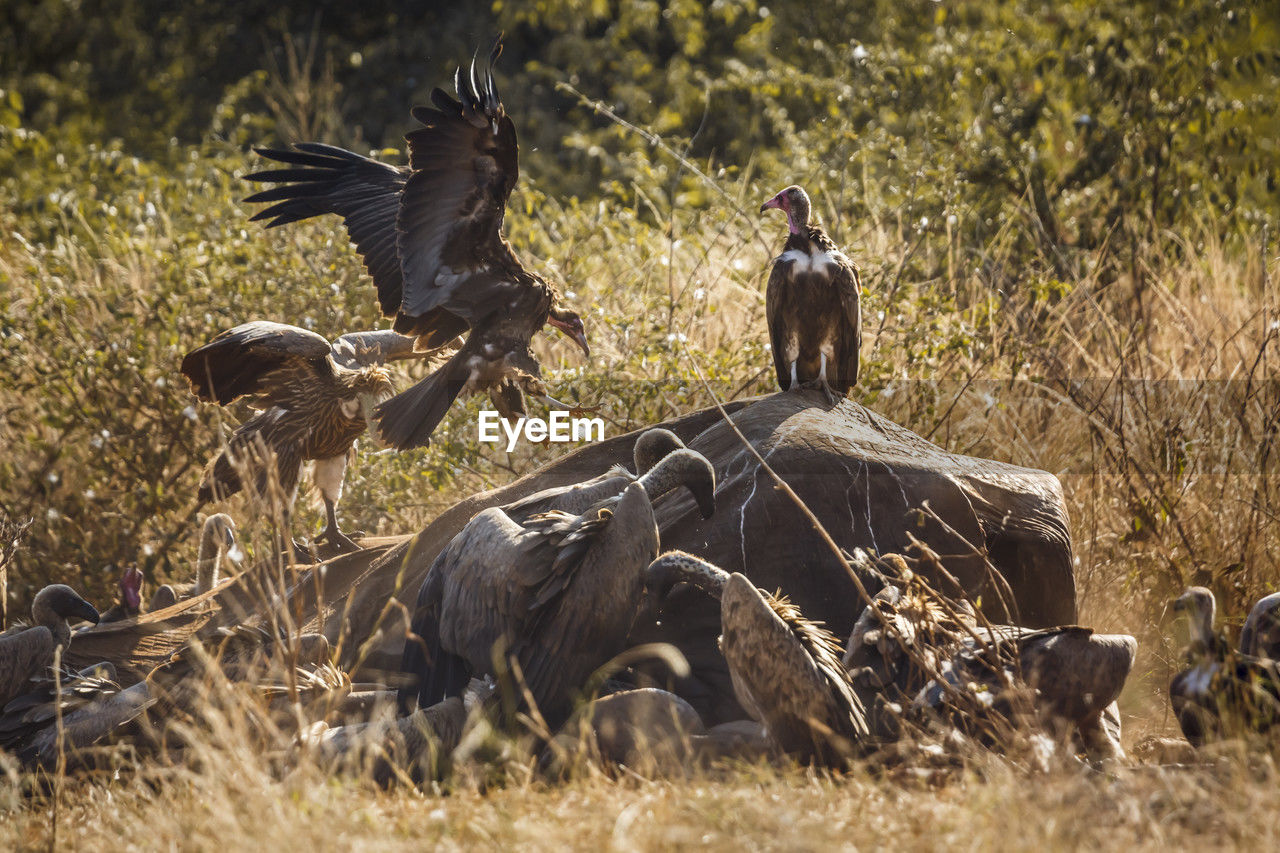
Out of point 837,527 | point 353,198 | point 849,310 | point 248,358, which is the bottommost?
point 837,527

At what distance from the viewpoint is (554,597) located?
4.05 m

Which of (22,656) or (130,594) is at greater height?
(22,656)

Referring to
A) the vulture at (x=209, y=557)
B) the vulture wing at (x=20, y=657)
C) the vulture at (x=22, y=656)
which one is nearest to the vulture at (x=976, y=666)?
the vulture at (x=22, y=656)

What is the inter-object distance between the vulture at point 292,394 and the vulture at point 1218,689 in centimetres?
386

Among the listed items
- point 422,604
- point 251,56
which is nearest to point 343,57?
point 251,56

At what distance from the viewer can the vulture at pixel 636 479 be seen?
14.1ft

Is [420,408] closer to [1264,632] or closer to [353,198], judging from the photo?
[353,198]

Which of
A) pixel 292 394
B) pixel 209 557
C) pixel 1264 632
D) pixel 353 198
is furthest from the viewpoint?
pixel 209 557

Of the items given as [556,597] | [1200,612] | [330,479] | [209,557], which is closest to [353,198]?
[330,479]

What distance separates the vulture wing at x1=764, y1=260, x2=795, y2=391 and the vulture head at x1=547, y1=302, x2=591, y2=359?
2.89 ft

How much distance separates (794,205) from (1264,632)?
105 inches

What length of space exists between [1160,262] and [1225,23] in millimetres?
1961

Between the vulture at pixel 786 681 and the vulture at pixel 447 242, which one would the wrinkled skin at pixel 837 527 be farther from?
the vulture at pixel 447 242

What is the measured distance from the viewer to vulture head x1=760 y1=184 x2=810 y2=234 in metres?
5.52
